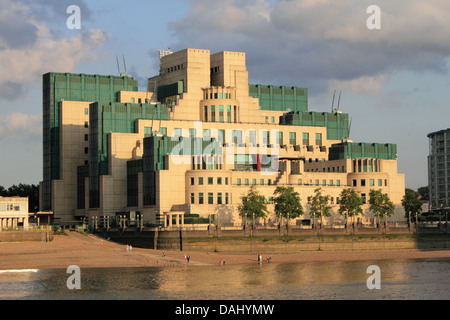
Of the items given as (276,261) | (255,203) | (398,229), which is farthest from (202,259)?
(398,229)

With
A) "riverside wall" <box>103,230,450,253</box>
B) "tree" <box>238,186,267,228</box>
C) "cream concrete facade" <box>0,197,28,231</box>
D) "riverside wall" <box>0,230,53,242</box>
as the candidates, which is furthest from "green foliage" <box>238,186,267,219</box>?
"cream concrete facade" <box>0,197,28,231</box>

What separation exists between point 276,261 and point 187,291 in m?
49.6

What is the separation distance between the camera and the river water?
10688 cm

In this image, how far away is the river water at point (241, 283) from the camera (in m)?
107

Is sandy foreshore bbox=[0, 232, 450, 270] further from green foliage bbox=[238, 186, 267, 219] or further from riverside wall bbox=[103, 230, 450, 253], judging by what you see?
green foliage bbox=[238, 186, 267, 219]

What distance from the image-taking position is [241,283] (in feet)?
390

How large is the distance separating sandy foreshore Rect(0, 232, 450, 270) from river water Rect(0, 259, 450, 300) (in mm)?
6755

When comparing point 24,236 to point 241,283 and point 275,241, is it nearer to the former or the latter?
point 275,241

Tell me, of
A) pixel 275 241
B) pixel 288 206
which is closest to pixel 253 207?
pixel 288 206

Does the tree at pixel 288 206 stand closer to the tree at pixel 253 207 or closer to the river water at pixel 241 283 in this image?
the tree at pixel 253 207

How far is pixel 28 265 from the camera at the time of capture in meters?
148

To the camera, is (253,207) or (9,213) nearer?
(253,207)

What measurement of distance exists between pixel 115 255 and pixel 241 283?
48.5 meters
